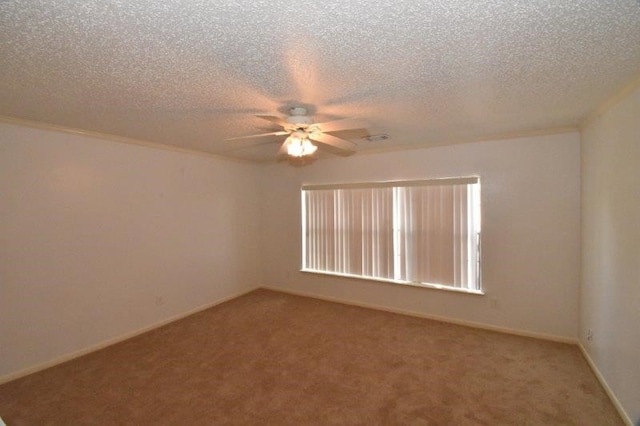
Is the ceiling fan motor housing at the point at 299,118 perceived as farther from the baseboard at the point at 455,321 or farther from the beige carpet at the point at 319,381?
the baseboard at the point at 455,321

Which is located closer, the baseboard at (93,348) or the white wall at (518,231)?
the baseboard at (93,348)

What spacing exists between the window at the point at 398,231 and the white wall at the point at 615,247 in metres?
1.06

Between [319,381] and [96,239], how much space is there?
2.89m

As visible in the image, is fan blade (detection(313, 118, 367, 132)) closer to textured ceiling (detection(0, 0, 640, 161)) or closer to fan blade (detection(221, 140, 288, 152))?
textured ceiling (detection(0, 0, 640, 161))

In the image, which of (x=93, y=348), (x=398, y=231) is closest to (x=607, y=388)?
(x=398, y=231)

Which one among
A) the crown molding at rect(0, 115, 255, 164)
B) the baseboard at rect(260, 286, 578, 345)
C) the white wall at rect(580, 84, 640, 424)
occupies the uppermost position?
the crown molding at rect(0, 115, 255, 164)

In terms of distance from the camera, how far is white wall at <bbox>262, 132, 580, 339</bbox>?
3.05m

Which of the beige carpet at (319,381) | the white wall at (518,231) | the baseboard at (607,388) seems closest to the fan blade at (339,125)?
the white wall at (518,231)

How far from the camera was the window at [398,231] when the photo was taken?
3566mm

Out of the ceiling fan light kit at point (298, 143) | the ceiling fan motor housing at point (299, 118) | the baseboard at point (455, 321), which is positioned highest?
the ceiling fan motor housing at point (299, 118)

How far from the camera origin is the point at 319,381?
248 cm

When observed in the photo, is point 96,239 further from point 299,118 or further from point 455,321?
point 455,321

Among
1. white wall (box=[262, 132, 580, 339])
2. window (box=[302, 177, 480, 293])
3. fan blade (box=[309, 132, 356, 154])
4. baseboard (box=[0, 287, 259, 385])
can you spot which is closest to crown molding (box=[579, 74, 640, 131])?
white wall (box=[262, 132, 580, 339])

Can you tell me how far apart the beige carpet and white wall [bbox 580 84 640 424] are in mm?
314
